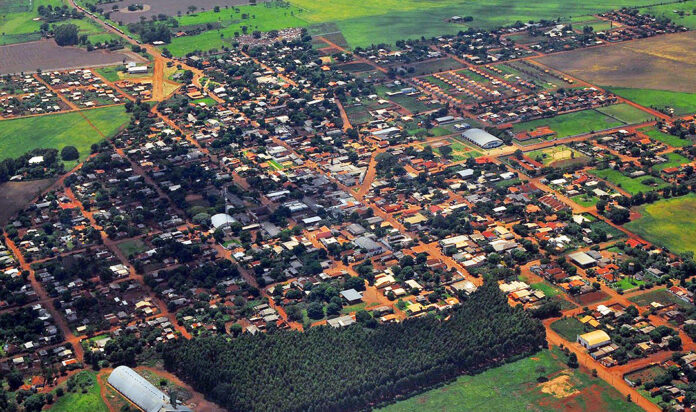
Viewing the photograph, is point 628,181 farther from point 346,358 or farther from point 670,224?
point 346,358

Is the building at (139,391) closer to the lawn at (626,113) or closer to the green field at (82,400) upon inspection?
the green field at (82,400)

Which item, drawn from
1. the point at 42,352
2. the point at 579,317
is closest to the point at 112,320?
the point at 42,352

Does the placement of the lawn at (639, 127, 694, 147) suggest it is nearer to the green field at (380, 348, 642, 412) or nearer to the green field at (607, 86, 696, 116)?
the green field at (607, 86, 696, 116)

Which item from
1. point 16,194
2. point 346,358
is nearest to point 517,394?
point 346,358

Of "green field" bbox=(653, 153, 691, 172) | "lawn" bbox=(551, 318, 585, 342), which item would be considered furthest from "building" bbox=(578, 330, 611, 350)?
"green field" bbox=(653, 153, 691, 172)

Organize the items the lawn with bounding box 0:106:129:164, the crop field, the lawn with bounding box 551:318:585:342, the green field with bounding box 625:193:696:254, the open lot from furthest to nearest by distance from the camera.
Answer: the open lot < the crop field < the lawn with bounding box 0:106:129:164 < the green field with bounding box 625:193:696:254 < the lawn with bounding box 551:318:585:342

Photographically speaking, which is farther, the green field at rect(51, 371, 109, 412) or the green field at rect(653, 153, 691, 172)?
the green field at rect(653, 153, 691, 172)

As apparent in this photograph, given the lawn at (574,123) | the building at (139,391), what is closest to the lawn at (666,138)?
the lawn at (574,123)

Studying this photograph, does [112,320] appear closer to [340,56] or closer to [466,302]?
[466,302]
